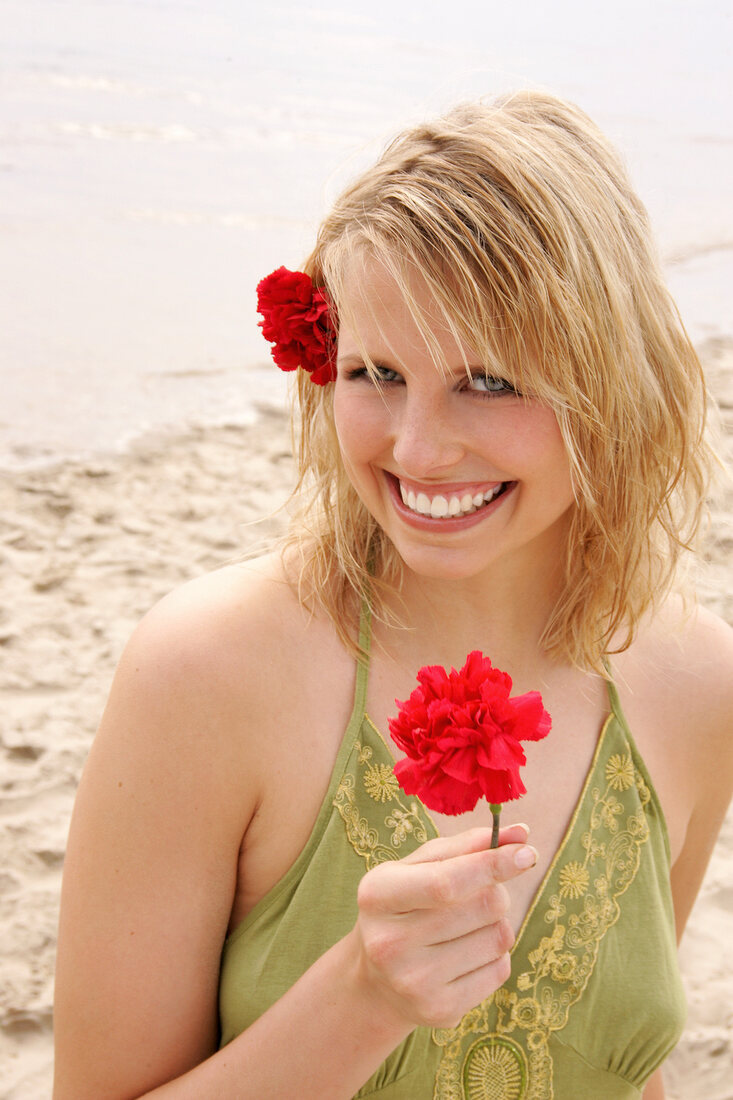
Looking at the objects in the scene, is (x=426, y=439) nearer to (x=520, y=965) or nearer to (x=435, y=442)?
(x=435, y=442)

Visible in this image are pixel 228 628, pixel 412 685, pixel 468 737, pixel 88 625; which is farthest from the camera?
pixel 88 625

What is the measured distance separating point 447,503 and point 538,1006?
80 centimetres

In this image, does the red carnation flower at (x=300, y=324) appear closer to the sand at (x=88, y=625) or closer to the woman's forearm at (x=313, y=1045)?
the sand at (x=88, y=625)

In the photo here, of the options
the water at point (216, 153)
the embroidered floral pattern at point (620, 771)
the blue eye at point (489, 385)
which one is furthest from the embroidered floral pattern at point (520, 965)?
the water at point (216, 153)

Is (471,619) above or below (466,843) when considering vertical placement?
above

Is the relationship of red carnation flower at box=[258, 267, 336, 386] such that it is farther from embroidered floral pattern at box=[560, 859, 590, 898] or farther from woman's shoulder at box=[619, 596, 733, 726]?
embroidered floral pattern at box=[560, 859, 590, 898]

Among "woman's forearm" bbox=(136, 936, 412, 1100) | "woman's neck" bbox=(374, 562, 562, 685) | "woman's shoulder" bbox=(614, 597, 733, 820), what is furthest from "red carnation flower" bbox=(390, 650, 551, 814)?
"woman's shoulder" bbox=(614, 597, 733, 820)

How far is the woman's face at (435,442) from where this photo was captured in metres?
1.68

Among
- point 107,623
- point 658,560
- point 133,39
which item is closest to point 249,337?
point 107,623

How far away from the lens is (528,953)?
1.90 meters

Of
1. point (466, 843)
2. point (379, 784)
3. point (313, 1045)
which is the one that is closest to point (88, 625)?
point (379, 784)

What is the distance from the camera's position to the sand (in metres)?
3.16

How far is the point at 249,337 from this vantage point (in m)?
7.45

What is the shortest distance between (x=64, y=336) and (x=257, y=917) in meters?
5.67
